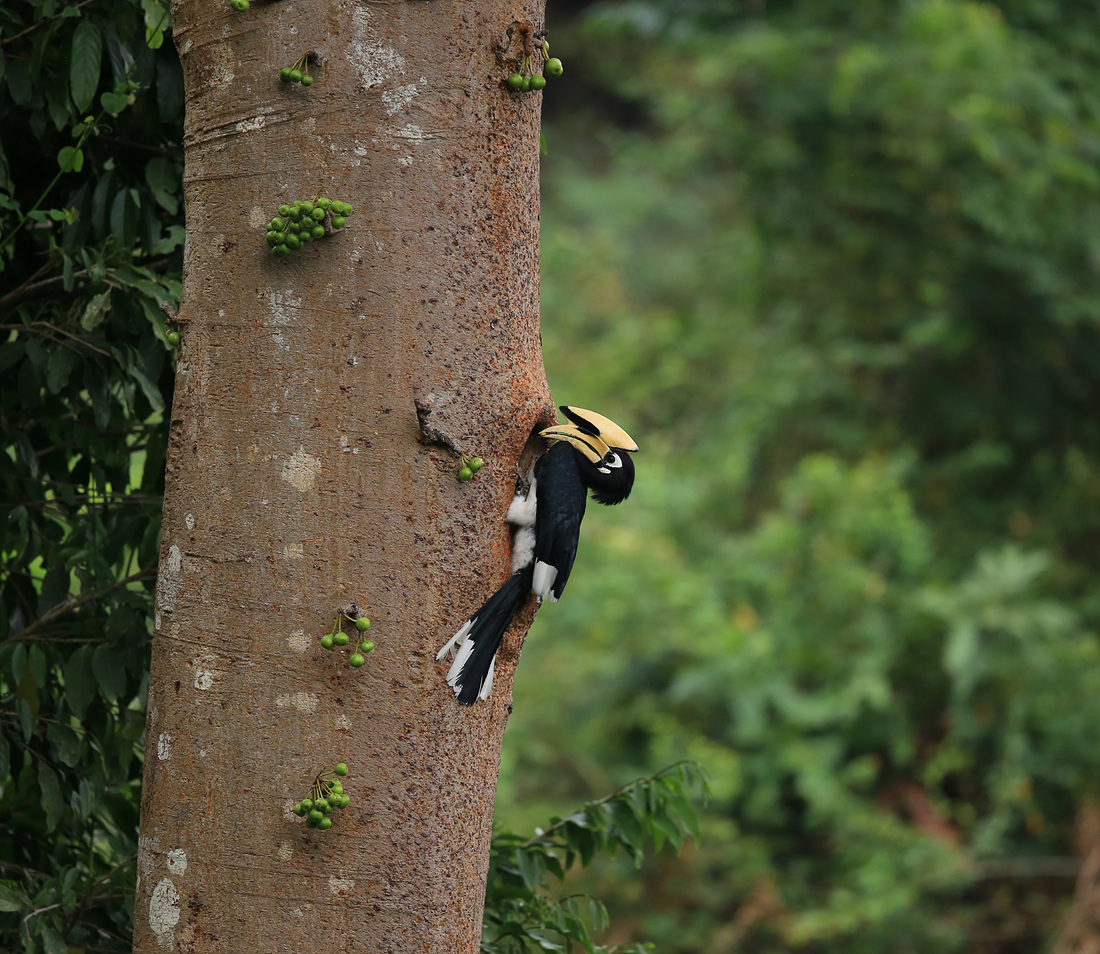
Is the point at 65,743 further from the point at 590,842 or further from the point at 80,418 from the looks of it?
the point at 590,842

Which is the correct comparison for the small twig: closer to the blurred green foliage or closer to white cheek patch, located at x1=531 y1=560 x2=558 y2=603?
the blurred green foliage

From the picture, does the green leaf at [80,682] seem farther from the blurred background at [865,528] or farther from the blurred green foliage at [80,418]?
the blurred background at [865,528]

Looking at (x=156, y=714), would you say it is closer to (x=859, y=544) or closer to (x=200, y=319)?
(x=200, y=319)

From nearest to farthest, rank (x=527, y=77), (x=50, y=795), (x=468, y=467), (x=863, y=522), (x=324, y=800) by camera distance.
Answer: (x=324, y=800)
(x=468, y=467)
(x=527, y=77)
(x=50, y=795)
(x=863, y=522)

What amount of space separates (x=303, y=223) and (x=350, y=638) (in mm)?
553

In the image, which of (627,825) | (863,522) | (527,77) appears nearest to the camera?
(527,77)

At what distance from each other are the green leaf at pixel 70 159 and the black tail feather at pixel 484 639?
990 millimetres

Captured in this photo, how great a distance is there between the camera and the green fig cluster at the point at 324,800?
1509 mm

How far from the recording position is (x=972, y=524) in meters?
7.12

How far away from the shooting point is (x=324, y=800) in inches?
60.1

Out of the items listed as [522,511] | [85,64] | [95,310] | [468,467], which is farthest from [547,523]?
[85,64]

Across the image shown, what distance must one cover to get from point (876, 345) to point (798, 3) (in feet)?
7.07

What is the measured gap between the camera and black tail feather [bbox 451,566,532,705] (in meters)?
1.62

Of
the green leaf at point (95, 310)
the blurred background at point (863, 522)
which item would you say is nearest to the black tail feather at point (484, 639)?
the green leaf at point (95, 310)
